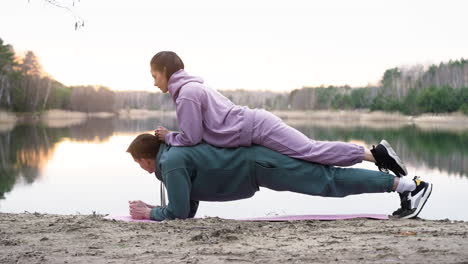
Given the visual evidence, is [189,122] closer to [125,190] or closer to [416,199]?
[416,199]

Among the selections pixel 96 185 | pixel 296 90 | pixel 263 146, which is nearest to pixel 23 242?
pixel 263 146

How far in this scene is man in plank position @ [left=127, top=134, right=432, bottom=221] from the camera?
11.8 ft

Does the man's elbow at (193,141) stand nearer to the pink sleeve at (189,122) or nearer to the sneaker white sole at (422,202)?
the pink sleeve at (189,122)

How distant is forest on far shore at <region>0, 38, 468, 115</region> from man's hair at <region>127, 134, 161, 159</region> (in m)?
41.1

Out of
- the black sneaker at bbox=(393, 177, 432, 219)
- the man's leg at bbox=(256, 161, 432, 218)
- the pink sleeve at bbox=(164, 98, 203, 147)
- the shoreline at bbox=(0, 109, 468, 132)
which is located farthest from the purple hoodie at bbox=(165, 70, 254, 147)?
the shoreline at bbox=(0, 109, 468, 132)

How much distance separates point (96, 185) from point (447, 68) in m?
68.6

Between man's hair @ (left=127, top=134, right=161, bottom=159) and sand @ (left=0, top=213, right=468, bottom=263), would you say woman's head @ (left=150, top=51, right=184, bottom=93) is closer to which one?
man's hair @ (left=127, top=134, right=161, bottom=159)

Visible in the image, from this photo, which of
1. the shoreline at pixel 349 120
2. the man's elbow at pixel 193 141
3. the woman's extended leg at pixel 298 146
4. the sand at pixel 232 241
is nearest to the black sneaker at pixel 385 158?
the woman's extended leg at pixel 298 146

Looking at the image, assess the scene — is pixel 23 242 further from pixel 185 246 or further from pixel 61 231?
pixel 185 246

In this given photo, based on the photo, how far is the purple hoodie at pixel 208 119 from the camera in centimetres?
355

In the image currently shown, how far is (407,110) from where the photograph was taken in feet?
173

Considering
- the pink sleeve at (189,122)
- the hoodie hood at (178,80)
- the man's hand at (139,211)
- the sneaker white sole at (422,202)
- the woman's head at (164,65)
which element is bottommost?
the man's hand at (139,211)

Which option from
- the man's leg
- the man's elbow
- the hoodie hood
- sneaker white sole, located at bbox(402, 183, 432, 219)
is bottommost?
sneaker white sole, located at bbox(402, 183, 432, 219)

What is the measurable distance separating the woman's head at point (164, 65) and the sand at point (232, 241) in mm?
1017
